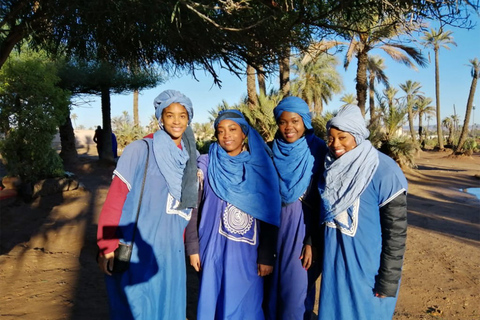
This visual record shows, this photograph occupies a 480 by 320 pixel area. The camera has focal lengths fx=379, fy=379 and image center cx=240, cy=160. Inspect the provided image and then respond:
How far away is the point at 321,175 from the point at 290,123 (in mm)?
387

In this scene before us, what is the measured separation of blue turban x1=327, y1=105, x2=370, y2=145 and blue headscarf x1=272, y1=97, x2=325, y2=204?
30cm

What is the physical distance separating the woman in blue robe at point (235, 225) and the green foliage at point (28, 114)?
6.41 metres

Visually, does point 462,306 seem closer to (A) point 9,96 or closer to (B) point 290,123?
(B) point 290,123

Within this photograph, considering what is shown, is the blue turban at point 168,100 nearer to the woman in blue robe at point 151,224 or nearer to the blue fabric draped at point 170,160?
the woman in blue robe at point 151,224

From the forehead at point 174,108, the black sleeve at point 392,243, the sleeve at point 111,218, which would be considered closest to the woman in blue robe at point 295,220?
the black sleeve at point 392,243

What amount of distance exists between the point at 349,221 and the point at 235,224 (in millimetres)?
659

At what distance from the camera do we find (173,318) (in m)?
2.16

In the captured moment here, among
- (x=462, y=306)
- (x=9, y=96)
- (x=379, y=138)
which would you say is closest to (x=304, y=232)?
(x=462, y=306)

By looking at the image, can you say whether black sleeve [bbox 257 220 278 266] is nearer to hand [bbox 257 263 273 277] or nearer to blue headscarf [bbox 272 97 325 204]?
hand [bbox 257 263 273 277]

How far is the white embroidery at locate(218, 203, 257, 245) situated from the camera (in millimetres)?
2262

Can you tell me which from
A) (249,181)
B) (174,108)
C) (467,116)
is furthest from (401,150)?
(467,116)

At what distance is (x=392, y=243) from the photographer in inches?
77.8

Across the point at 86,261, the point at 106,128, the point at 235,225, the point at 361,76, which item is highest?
the point at 361,76

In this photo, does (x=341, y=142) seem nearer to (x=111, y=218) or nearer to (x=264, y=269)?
(x=264, y=269)
